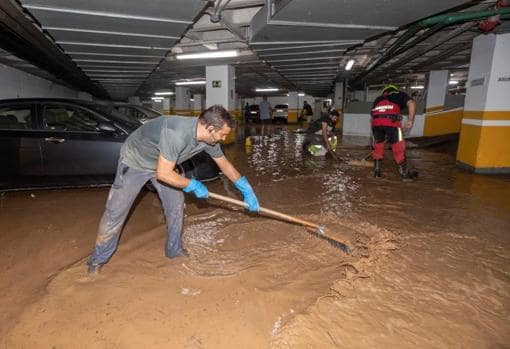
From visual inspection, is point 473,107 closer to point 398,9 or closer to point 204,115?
point 398,9

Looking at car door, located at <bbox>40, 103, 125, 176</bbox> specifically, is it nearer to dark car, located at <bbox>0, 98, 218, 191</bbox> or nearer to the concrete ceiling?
dark car, located at <bbox>0, 98, 218, 191</bbox>

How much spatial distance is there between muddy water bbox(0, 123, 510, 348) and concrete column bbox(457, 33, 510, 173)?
2.30m

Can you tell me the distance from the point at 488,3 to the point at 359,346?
591 cm

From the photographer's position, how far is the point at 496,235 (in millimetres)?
2926

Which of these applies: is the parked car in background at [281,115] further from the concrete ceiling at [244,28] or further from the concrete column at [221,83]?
the concrete ceiling at [244,28]

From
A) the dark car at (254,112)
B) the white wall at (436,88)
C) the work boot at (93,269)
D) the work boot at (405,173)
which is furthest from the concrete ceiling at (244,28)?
the dark car at (254,112)

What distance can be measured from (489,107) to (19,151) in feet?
25.6

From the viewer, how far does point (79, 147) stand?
156 inches

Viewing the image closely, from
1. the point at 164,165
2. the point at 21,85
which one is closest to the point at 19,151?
the point at 164,165

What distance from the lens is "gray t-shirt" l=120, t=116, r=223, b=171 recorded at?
76.6 inches

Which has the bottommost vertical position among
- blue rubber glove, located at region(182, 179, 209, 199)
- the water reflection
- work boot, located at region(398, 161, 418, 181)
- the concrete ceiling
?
the water reflection

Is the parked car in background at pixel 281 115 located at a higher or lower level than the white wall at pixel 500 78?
lower

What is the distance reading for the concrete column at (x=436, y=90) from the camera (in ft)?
38.3

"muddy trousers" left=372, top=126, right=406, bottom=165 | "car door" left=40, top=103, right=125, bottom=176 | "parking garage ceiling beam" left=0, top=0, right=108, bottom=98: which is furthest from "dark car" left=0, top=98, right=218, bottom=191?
"muddy trousers" left=372, top=126, right=406, bottom=165
